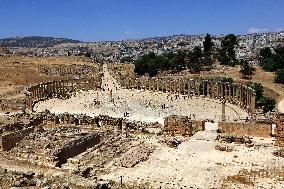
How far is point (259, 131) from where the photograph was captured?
34.4 m

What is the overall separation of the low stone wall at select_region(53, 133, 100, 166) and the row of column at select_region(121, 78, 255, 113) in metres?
24.7

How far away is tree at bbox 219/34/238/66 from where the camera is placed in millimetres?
97250

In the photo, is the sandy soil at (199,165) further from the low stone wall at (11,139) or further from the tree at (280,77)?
the tree at (280,77)

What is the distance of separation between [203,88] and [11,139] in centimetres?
3929

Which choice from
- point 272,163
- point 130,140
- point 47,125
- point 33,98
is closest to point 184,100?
point 33,98

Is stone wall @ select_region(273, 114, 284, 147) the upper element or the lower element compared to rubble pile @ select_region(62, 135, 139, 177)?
upper

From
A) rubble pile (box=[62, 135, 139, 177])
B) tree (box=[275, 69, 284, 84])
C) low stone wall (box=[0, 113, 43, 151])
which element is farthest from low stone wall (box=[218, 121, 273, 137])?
tree (box=[275, 69, 284, 84])

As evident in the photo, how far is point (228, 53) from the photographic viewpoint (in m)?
105

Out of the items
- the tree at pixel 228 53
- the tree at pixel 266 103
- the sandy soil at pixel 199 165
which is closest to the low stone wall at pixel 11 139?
the sandy soil at pixel 199 165

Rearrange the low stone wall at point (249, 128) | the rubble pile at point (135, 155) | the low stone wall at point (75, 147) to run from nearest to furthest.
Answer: the rubble pile at point (135, 155) < the low stone wall at point (75, 147) < the low stone wall at point (249, 128)

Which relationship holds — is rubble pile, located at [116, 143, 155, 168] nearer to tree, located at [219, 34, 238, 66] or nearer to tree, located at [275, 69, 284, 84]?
tree, located at [275, 69, 284, 84]

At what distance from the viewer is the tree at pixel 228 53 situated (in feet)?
319

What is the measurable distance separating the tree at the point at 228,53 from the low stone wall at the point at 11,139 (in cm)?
6874

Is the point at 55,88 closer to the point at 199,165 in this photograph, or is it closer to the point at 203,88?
the point at 203,88
